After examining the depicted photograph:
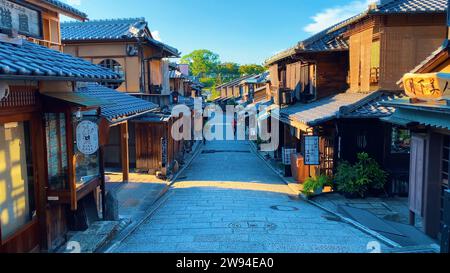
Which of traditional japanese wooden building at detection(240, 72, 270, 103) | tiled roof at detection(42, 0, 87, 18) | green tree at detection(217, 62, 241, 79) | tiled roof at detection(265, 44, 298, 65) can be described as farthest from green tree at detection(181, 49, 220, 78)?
tiled roof at detection(42, 0, 87, 18)

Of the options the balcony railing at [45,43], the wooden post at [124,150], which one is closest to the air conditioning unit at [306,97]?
the wooden post at [124,150]

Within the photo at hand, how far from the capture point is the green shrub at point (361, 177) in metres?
15.5

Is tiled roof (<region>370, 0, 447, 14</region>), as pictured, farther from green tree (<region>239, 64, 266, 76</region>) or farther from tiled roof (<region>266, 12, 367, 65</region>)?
green tree (<region>239, 64, 266, 76</region>)

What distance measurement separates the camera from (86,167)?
439 inches

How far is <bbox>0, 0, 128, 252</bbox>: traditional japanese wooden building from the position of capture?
749 centimetres

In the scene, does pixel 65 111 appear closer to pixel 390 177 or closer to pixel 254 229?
pixel 254 229

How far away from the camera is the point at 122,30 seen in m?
24.0

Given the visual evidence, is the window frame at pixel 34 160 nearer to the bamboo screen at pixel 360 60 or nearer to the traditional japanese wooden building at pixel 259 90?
the bamboo screen at pixel 360 60

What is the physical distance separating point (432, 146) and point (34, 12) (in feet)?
37.9

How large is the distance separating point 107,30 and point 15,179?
59.9 feet

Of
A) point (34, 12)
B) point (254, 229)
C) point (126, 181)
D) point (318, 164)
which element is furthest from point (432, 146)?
point (126, 181)

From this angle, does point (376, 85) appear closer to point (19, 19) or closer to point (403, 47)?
point (403, 47)

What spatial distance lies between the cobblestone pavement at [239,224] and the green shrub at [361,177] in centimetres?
190

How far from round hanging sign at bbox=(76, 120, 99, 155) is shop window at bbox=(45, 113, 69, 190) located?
842 mm
